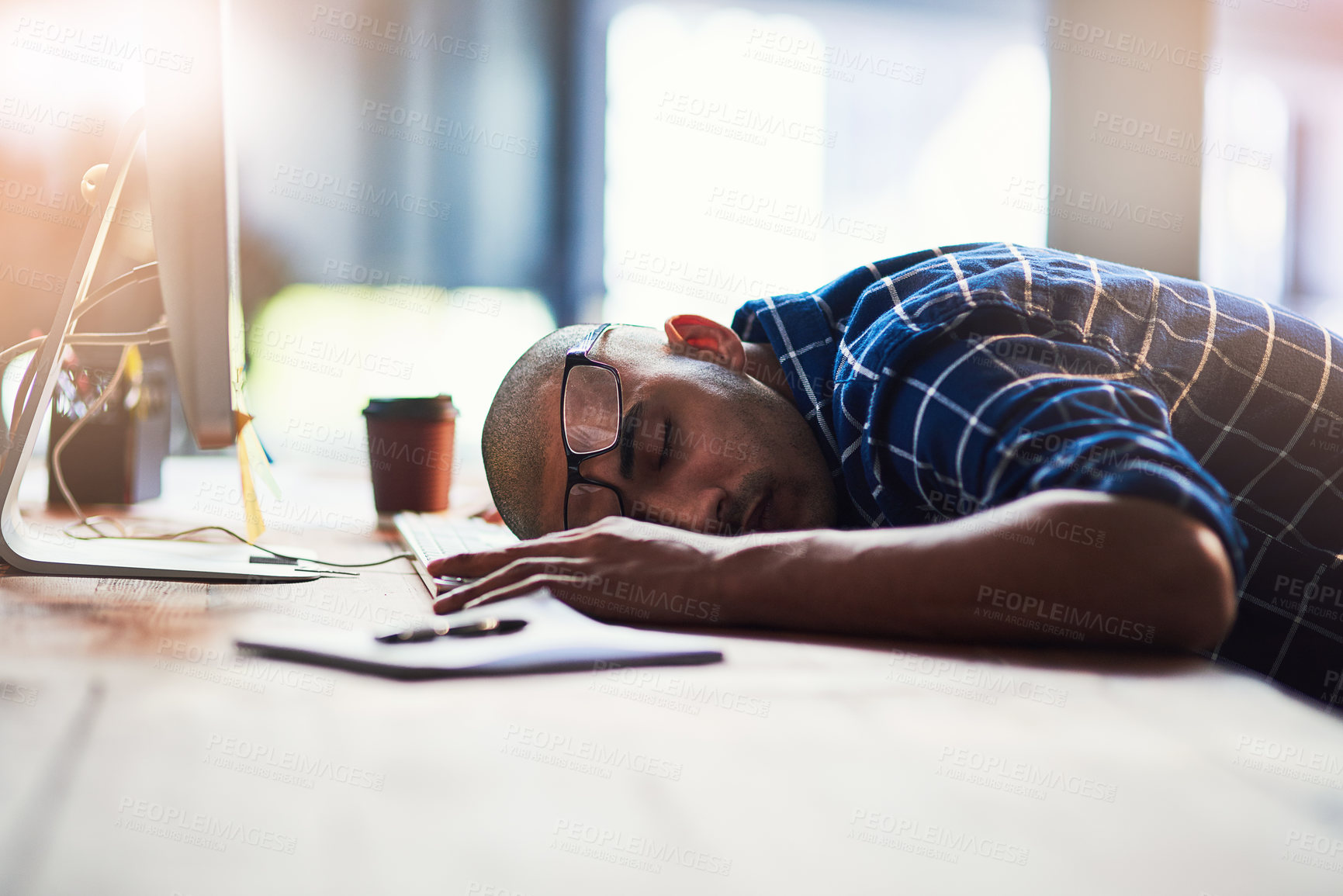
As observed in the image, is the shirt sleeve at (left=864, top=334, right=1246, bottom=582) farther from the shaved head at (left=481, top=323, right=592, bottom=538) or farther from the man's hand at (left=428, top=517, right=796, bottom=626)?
the shaved head at (left=481, top=323, right=592, bottom=538)

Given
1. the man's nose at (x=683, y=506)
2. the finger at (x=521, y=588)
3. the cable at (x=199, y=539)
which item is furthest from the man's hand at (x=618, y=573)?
the cable at (x=199, y=539)

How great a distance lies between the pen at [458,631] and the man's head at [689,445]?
323 mm

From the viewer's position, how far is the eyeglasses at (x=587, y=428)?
0.98 m

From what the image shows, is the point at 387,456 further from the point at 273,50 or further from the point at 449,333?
the point at 273,50

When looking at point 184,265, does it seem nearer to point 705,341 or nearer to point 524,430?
point 524,430

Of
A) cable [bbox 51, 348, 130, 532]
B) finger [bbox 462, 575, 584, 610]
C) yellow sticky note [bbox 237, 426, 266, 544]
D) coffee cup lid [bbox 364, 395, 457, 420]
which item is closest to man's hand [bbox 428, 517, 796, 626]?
finger [bbox 462, 575, 584, 610]

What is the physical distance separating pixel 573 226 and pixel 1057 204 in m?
1.73

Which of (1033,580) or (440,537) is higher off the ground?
(1033,580)

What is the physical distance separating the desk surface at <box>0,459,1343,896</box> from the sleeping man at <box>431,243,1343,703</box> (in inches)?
2.1

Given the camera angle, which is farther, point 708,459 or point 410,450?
point 410,450

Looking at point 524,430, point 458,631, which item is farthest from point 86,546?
point 458,631

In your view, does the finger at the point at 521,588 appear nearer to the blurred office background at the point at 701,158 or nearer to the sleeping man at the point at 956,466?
the sleeping man at the point at 956,466

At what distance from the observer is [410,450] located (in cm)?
A: 144

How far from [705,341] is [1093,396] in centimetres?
57
